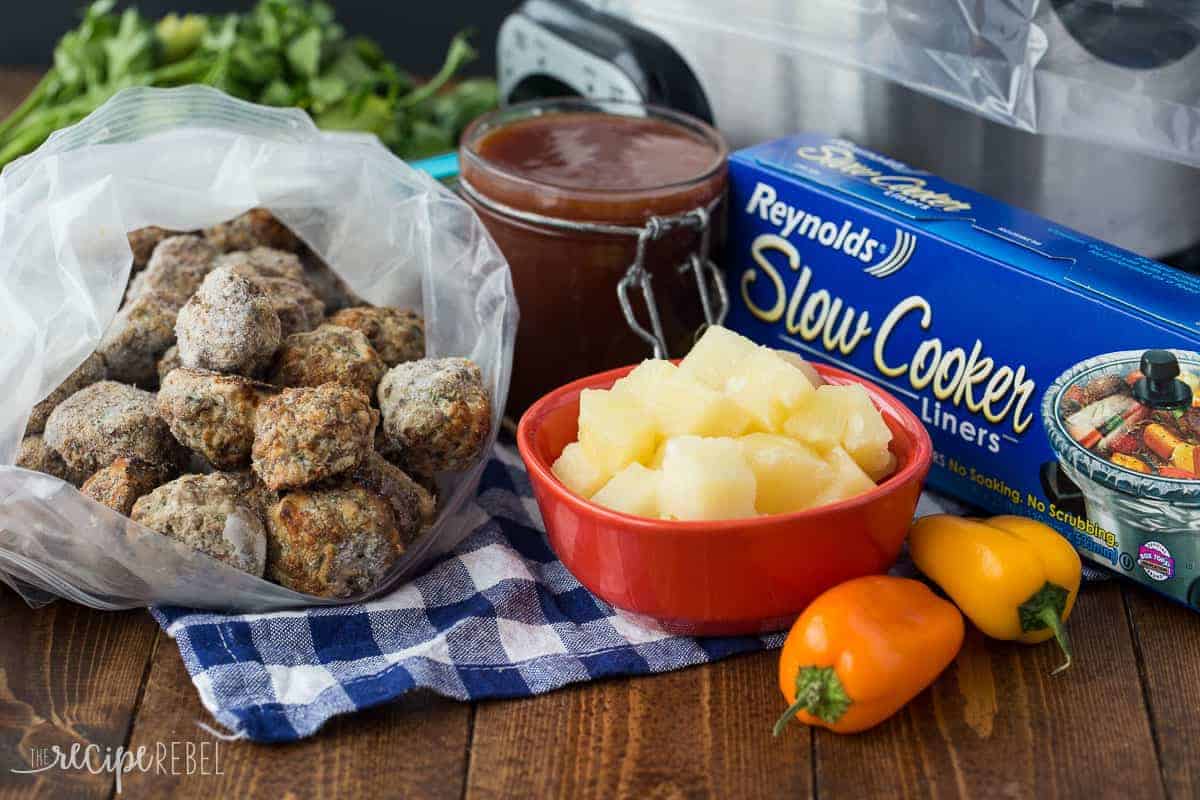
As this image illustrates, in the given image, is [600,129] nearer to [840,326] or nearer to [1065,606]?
[840,326]

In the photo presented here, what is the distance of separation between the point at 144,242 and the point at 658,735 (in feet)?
2.74

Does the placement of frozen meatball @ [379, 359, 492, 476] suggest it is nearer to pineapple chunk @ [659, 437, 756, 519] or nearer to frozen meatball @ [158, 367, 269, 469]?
frozen meatball @ [158, 367, 269, 469]

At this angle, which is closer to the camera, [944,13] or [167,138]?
[167,138]

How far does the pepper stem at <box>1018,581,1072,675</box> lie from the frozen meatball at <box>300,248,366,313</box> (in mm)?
806

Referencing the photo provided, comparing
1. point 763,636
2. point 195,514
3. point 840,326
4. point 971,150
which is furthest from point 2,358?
point 971,150

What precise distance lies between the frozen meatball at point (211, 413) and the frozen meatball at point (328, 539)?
0.07 m

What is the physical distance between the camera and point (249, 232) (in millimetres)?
1583

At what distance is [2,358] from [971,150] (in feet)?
3.77

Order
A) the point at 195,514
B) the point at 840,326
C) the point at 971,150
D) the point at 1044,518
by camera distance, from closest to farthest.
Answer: the point at 195,514, the point at 1044,518, the point at 840,326, the point at 971,150

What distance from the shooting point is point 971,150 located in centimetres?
173

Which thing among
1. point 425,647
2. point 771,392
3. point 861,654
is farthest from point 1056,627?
point 425,647

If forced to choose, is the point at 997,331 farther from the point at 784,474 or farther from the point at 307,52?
the point at 307,52

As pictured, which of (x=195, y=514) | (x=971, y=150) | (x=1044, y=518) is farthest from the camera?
(x=971, y=150)

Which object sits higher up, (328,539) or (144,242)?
(144,242)
